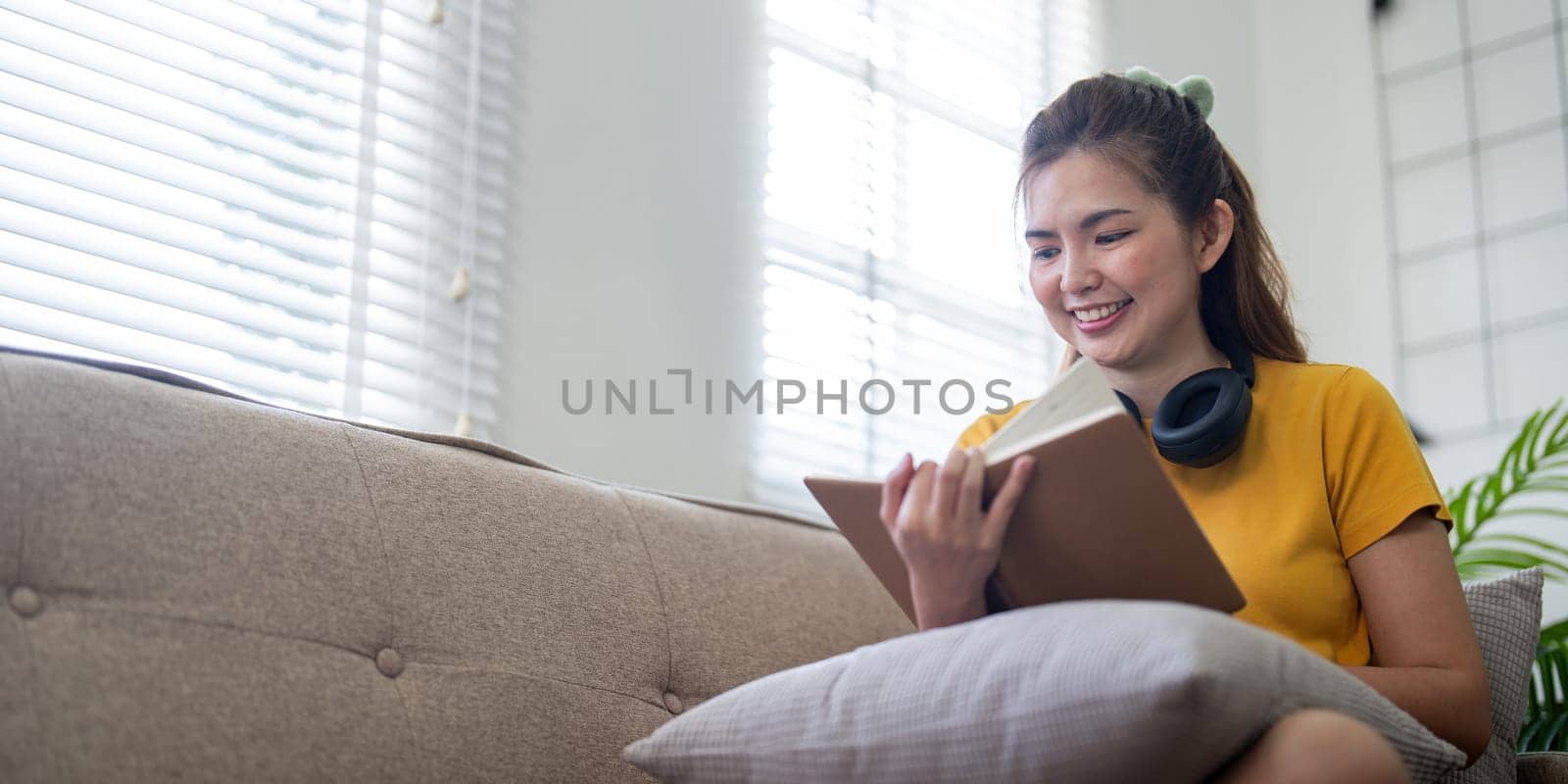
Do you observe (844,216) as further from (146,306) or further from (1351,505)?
(1351,505)

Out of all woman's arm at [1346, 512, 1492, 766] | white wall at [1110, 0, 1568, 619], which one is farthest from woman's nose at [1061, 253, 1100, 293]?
white wall at [1110, 0, 1568, 619]

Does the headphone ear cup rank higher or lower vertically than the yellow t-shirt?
higher

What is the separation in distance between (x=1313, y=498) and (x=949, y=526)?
0.45 meters

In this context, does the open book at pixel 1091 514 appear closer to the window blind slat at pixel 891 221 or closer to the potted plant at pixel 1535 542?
the potted plant at pixel 1535 542

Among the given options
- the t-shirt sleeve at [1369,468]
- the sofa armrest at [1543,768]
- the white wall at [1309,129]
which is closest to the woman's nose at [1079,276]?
the t-shirt sleeve at [1369,468]

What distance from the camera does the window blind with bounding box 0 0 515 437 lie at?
1.80 meters

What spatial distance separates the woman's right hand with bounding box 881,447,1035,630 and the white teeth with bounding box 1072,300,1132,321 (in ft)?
1.48

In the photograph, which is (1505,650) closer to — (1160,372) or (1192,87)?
(1160,372)

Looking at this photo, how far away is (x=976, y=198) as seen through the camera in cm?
297

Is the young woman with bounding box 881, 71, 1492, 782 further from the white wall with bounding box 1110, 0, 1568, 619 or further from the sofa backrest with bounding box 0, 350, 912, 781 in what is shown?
the white wall with bounding box 1110, 0, 1568, 619

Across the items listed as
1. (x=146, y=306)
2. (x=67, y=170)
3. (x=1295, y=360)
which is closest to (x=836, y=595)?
(x=1295, y=360)

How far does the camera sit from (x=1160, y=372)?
151 centimetres

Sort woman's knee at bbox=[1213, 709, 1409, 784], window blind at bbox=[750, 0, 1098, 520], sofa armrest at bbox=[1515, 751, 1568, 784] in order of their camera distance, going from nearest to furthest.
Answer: woman's knee at bbox=[1213, 709, 1409, 784], sofa armrest at bbox=[1515, 751, 1568, 784], window blind at bbox=[750, 0, 1098, 520]

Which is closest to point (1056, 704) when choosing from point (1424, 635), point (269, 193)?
point (1424, 635)
